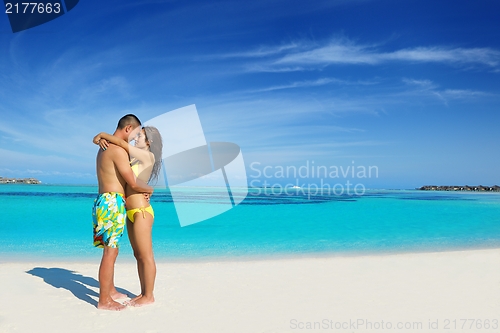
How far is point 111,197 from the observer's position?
371 cm

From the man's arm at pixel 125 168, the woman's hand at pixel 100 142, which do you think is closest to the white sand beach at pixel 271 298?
the man's arm at pixel 125 168

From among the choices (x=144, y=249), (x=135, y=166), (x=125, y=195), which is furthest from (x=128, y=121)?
(x=144, y=249)

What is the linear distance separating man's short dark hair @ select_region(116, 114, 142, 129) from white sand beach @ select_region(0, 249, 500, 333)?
1.92 metres

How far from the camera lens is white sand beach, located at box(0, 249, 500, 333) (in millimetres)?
3416

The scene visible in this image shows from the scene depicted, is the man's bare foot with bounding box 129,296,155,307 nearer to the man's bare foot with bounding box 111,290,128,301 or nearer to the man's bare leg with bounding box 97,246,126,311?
the man's bare leg with bounding box 97,246,126,311

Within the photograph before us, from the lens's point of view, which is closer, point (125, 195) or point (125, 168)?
point (125, 168)

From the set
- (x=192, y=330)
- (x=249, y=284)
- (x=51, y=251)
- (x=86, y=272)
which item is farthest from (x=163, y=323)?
(x=51, y=251)

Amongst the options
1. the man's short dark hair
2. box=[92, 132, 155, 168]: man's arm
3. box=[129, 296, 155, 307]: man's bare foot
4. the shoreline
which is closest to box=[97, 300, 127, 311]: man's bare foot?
box=[129, 296, 155, 307]: man's bare foot

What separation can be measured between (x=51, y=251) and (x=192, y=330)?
6.21 m

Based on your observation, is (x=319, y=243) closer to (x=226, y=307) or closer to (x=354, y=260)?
(x=354, y=260)

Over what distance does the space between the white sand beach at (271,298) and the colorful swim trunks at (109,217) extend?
0.75 metres

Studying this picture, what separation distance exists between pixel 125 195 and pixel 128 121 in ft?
2.58

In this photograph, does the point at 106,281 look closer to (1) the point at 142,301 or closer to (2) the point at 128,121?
(1) the point at 142,301

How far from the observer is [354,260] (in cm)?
668
